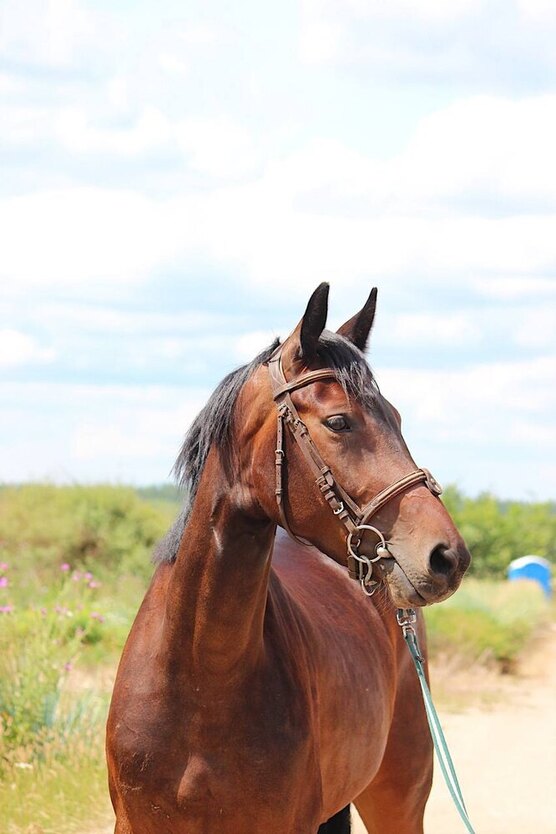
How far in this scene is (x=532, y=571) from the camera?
1838 centimetres

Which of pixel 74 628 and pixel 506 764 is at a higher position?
pixel 74 628

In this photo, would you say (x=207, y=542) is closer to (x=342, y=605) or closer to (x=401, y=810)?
(x=342, y=605)

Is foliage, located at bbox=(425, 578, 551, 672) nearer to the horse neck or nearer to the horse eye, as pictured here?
the horse neck

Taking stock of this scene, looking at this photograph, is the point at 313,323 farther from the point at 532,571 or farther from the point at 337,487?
the point at 532,571

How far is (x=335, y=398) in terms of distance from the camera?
3.20 meters

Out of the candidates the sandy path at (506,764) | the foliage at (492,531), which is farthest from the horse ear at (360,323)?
the foliage at (492,531)

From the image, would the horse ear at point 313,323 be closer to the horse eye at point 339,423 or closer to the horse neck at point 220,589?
the horse eye at point 339,423

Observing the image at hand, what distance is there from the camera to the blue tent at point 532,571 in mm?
18219

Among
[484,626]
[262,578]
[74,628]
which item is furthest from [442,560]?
[484,626]

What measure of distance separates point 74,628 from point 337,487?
7542 mm

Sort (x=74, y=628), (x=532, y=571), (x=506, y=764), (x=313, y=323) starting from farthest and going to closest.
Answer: (x=532, y=571) < (x=74, y=628) < (x=506, y=764) < (x=313, y=323)

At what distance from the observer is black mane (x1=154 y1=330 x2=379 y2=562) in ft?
10.5

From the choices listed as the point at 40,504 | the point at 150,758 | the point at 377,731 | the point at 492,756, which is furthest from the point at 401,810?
the point at 40,504

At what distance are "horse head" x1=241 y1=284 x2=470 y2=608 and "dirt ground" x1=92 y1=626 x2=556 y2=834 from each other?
12.7ft
